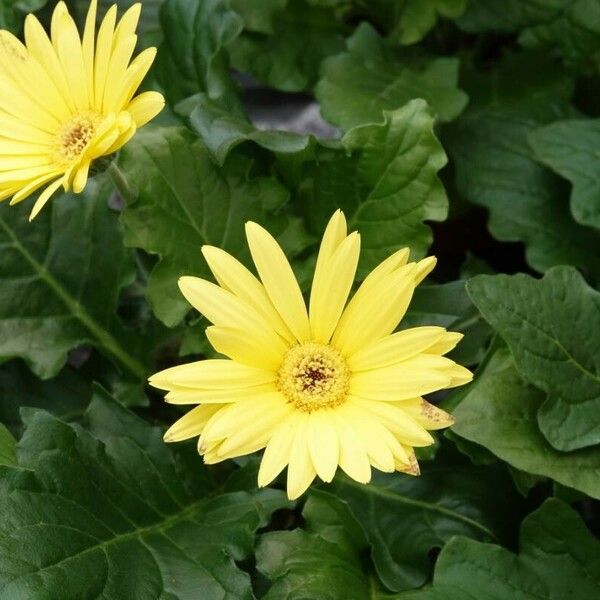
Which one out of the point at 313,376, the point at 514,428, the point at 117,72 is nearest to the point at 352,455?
the point at 313,376

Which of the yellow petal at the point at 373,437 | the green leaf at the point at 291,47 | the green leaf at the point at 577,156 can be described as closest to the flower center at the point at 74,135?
the yellow petal at the point at 373,437

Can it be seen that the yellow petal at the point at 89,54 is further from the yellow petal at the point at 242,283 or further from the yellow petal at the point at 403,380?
the yellow petal at the point at 403,380

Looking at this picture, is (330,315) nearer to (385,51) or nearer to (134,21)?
(134,21)

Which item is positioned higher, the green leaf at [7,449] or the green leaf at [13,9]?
the green leaf at [13,9]

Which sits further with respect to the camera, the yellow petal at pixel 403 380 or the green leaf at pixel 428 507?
the green leaf at pixel 428 507

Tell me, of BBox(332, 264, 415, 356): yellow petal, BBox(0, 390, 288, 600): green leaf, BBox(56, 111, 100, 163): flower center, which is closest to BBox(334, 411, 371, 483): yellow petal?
BBox(332, 264, 415, 356): yellow petal

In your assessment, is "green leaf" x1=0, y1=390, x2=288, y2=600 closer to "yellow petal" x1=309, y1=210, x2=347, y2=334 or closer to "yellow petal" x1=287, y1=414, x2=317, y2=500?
"yellow petal" x1=287, y1=414, x2=317, y2=500

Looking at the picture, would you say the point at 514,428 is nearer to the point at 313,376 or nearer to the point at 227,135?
the point at 313,376
